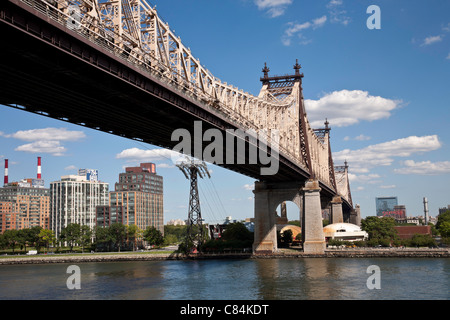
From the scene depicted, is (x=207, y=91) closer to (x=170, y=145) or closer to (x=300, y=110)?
(x=170, y=145)

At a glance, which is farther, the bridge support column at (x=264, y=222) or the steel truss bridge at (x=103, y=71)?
the bridge support column at (x=264, y=222)

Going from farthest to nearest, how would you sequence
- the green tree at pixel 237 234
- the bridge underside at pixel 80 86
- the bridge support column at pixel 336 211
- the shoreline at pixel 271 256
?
the bridge support column at pixel 336 211 < the green tree at pixel 237 234 < the shoreline at pixel 271 256 < the bridge underside at pixel 80 86

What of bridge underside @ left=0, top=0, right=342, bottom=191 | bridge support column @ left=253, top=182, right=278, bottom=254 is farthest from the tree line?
bridge underside @ left=0, top=0, right=342, bottom=191

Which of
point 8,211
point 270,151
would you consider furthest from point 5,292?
point 8,211

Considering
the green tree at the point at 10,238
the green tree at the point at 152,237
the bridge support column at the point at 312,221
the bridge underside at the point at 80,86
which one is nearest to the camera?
the bridge underside at the point at 80,86

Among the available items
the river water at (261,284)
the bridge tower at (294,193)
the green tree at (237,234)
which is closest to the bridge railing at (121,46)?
the river water at (261,284)

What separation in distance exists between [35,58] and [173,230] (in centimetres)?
18049

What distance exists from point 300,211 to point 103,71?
56358 mm

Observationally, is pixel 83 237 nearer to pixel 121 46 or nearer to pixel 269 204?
pixel 269 204

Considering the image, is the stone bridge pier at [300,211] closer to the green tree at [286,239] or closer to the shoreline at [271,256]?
the shoreline at [271,256]

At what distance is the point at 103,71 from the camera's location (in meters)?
26.0

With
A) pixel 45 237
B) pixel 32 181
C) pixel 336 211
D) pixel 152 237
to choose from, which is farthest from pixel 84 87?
pixel 32 181

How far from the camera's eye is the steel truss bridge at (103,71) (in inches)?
872

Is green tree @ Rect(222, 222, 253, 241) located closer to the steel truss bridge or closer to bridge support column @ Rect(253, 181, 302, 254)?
bridge support column @ Rect(253, 181, 302, 254)
